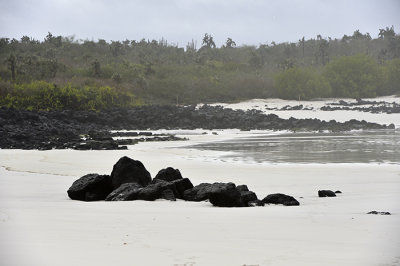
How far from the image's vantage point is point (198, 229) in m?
5.18

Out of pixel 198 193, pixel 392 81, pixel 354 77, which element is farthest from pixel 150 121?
pixel 392 81

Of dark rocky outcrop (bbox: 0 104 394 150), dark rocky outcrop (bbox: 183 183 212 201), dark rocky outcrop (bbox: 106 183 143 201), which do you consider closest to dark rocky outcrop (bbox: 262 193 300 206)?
dark rocky outcrop (bbox: 183 183 212 201)

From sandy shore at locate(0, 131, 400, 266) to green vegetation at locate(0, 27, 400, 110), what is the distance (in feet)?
84.8

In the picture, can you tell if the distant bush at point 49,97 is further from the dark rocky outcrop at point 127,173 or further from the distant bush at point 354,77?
the dark rocky outcrop at point 127,173

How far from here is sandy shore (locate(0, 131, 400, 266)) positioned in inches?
160

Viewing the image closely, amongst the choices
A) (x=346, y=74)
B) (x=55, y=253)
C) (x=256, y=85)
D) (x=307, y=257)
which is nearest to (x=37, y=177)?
(x=55, y=253)

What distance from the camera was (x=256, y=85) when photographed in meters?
49.0

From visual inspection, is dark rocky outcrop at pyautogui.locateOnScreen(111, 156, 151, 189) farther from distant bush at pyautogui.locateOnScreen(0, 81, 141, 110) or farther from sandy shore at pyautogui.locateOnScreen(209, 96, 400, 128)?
sandy shore at pyautogui.locateOnScreen(209, 96, 400, 128)

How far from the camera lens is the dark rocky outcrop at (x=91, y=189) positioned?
305 inches

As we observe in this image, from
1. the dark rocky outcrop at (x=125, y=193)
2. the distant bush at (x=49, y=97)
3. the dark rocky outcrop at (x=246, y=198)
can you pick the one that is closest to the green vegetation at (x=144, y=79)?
the distant bush at (x=49, y=97)

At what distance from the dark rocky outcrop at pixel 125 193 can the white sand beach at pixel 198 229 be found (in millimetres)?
377

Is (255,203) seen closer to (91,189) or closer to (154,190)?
(154,190)

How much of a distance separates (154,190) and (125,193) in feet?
1.42

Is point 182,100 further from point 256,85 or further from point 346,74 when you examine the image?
point 346,74
